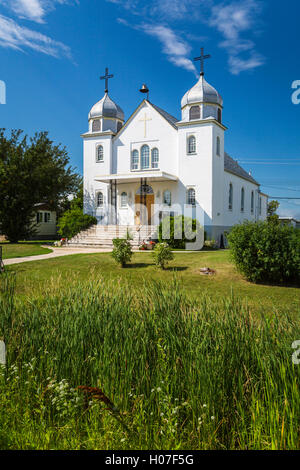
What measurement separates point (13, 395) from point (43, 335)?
0.71m

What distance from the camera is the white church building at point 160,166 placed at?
84.7ft

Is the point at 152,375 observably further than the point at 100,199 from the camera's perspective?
No

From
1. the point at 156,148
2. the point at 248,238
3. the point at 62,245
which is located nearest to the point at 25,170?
the point at 62,245

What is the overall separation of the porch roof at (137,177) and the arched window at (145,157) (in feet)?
4.36

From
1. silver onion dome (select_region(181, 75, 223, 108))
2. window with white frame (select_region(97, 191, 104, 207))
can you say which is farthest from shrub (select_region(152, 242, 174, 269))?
window with white frame (select_region(97, 191, 104, 207))

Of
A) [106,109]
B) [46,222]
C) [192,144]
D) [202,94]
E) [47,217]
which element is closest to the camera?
[202,94]

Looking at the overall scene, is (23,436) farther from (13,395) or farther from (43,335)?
(43,335)

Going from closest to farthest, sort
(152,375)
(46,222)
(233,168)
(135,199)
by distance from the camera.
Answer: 1. (152,375)
2. (135,199)
3. (233,168)
4. (46,222)

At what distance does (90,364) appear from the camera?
3764 mm

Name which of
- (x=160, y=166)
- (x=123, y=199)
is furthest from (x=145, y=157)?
(x=123, y=199)

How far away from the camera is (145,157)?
2847cm

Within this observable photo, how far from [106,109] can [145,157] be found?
19.4ft

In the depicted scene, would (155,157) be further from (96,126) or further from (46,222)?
(46,222)

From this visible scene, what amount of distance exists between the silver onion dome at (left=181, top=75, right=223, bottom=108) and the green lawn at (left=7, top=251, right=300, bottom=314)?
14.4 m
